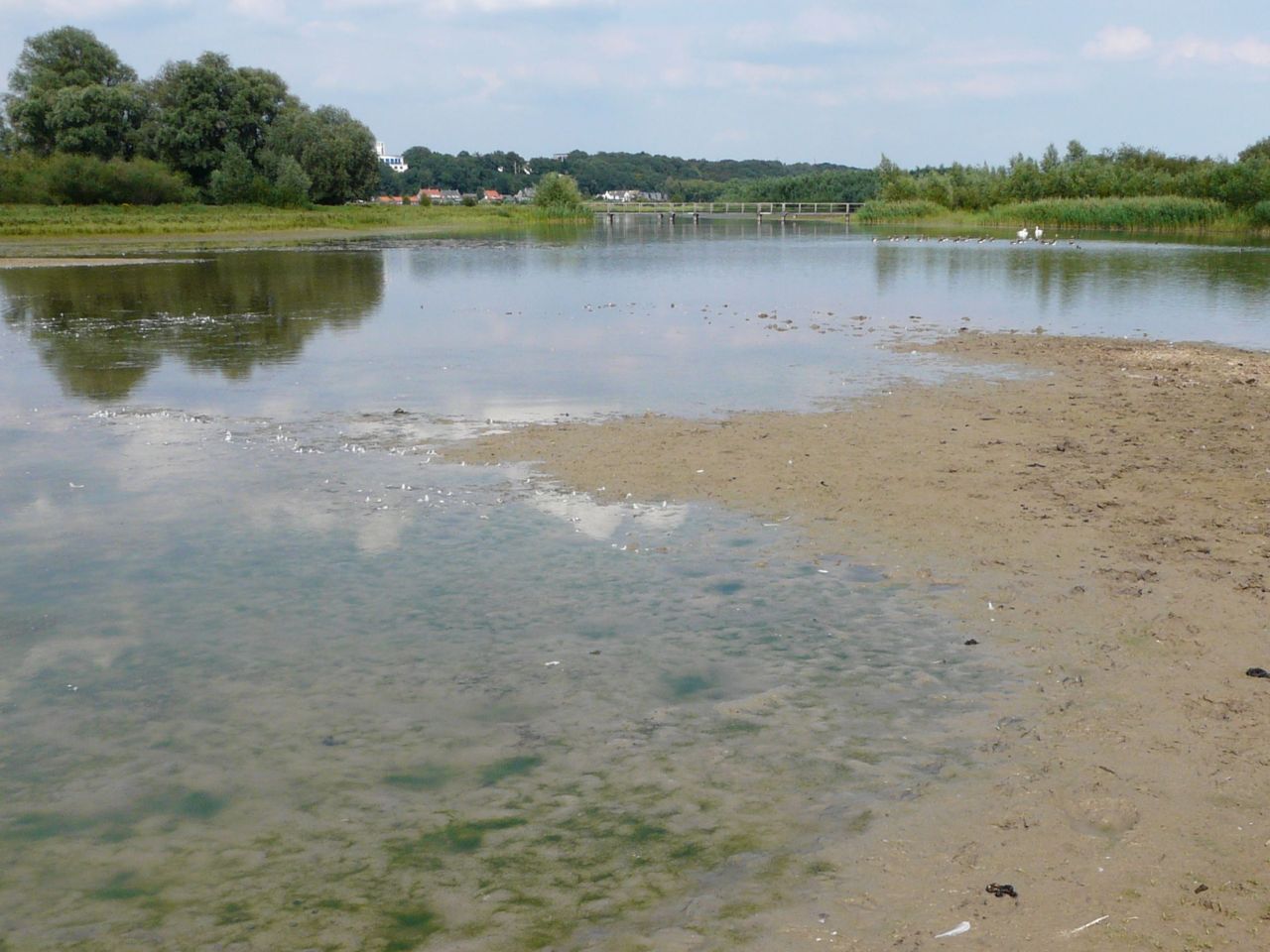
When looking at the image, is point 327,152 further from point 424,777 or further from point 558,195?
point 424,777

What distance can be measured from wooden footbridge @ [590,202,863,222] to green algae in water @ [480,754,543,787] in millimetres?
136922

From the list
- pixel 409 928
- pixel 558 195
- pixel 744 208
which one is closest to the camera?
pixel 409 928

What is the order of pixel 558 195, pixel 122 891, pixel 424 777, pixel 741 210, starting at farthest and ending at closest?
pixel 741 210
pixel 558 195
pixel 424 777
pixel 122 891

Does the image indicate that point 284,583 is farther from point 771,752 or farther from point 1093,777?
point 1093,777

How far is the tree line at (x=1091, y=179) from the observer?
6719 centimetres

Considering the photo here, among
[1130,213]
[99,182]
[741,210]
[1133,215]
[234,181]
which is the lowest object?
[1133,215]

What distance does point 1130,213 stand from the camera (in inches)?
2798

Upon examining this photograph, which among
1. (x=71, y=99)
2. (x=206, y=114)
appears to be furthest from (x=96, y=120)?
(x=206, y=114)

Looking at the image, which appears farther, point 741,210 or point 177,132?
point 741,210

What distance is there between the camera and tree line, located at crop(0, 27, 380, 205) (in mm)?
91188

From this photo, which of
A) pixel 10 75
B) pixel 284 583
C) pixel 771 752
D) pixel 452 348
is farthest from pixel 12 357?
pixel 10 75

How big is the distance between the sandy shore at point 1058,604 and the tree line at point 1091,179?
5963 cm

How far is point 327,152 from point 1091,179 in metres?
66.7

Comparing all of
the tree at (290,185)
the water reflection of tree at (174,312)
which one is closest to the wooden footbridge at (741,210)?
the tree at (290,185)
